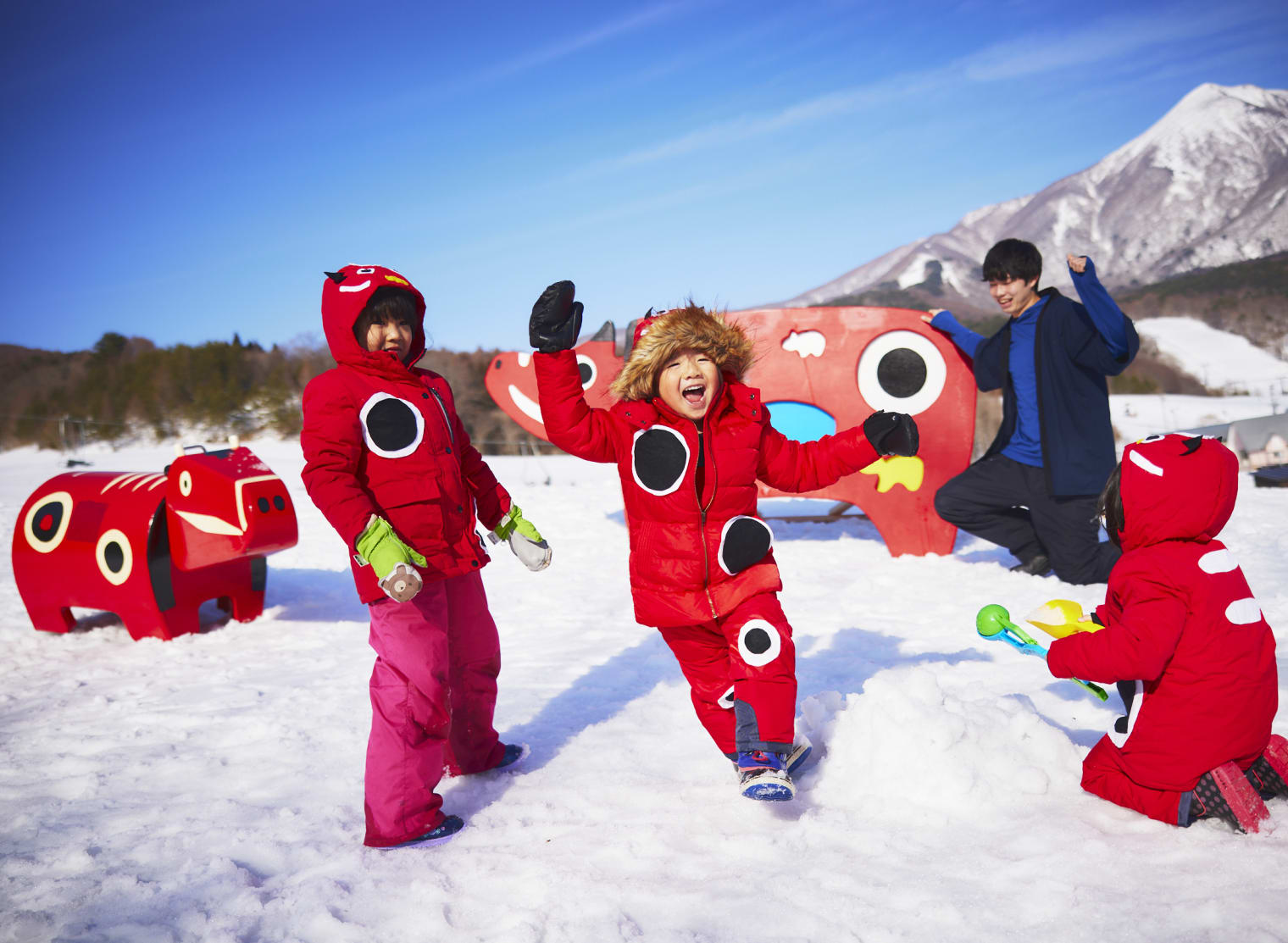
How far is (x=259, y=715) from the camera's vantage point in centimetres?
330

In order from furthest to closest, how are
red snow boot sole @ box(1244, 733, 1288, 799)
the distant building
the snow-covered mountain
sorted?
the snow-covered mountain, the distant building, red snow boot sole @ box(1244, 733, 1288, 799)

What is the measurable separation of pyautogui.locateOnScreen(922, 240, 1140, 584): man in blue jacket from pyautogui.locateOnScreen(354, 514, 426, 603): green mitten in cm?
378

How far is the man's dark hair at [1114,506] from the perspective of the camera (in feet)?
7.02

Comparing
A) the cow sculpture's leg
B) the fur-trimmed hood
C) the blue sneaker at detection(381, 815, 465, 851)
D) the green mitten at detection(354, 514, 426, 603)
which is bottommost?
the blue sneaker at detection(381, 815, 465, 851)

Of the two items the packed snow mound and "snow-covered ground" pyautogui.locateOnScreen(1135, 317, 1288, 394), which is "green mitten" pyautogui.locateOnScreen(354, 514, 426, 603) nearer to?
the packed snow mound

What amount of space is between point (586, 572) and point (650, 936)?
4.31 meters

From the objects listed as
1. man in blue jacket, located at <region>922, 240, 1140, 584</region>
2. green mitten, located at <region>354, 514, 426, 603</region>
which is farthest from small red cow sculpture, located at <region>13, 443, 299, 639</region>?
man in blue jacket, located at <region>922, 240, 1140, 584</region>

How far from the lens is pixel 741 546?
7.98ft

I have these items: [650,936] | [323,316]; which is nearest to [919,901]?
[650,936]

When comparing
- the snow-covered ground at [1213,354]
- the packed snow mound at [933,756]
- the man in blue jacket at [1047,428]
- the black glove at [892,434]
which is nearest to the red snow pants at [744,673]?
the packed snow mound at [933,756]

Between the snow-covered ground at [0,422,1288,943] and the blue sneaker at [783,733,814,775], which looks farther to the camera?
the blue sneaker at [783,733,814,775]

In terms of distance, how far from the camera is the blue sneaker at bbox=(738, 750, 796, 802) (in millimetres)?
2102

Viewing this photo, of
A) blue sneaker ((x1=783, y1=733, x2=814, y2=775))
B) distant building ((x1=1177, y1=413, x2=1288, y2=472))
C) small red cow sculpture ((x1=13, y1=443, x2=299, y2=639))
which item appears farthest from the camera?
distant building ((x1=1177, y1=413, x2=1288, y2=472))

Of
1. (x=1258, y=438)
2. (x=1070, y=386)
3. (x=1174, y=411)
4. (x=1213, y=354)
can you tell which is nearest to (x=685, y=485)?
(x=1070, y=386)
